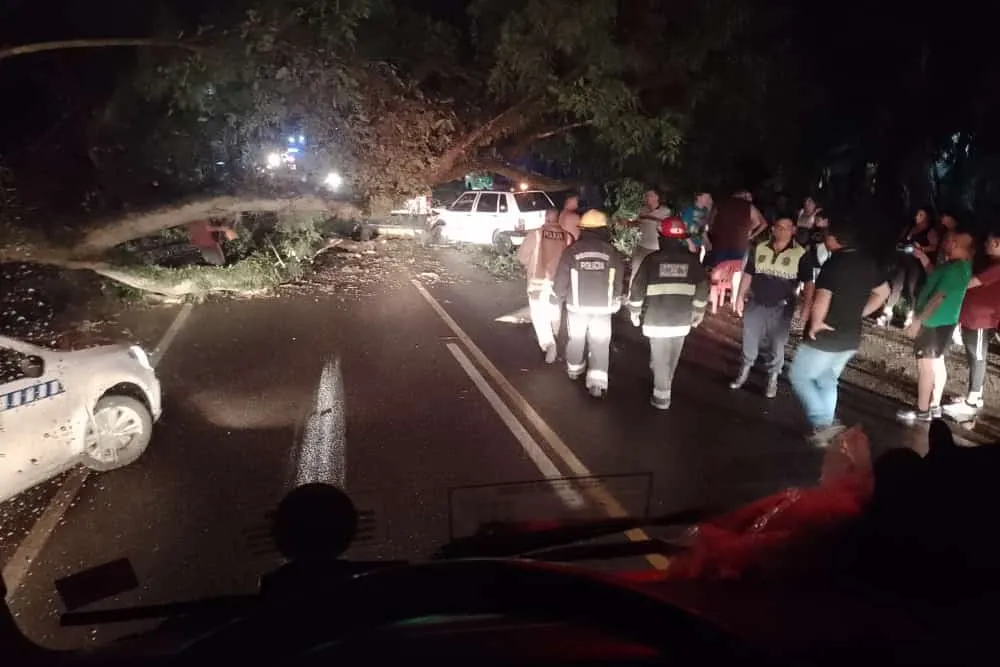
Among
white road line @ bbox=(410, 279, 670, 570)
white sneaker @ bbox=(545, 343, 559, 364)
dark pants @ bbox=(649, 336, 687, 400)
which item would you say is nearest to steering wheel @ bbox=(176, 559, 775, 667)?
white road line @ bbox=(410, 279, 670, 570)

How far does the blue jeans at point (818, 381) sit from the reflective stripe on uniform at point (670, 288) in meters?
1.20

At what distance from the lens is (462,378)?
9.10 m

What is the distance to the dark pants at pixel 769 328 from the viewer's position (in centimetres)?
823

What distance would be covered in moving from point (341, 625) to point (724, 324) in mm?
11274

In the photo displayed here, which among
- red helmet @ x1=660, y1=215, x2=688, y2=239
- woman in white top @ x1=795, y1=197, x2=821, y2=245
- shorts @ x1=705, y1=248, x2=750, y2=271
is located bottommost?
shorts @ x1=705, y1=248, x2=750, y2=271

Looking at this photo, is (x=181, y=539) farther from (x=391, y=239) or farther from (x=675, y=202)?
(x=391, y=239)

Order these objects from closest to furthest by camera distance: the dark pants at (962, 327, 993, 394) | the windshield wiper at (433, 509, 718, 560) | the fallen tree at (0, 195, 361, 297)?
1. the windshield wiper at (433, 509, 718, 560)
2. the dark pants at (962, 327, 993, 394)
3. the fallen tree at (0, 195, 361, 297)

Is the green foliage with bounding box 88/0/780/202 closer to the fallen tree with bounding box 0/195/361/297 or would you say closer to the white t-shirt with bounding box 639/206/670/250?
the fallen tree with bounding box 0/195/361/297

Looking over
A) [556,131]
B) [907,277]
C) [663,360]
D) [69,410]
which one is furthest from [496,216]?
[69,410]

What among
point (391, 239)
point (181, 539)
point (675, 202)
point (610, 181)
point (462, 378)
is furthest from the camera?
point (391, 239)

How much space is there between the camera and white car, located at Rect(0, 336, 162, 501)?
17.8 ft

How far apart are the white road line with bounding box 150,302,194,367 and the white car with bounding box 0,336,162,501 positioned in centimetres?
357

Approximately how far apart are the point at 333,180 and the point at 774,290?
20.9 ft

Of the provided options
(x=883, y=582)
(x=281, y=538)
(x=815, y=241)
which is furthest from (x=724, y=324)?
(x=281, y=538)
